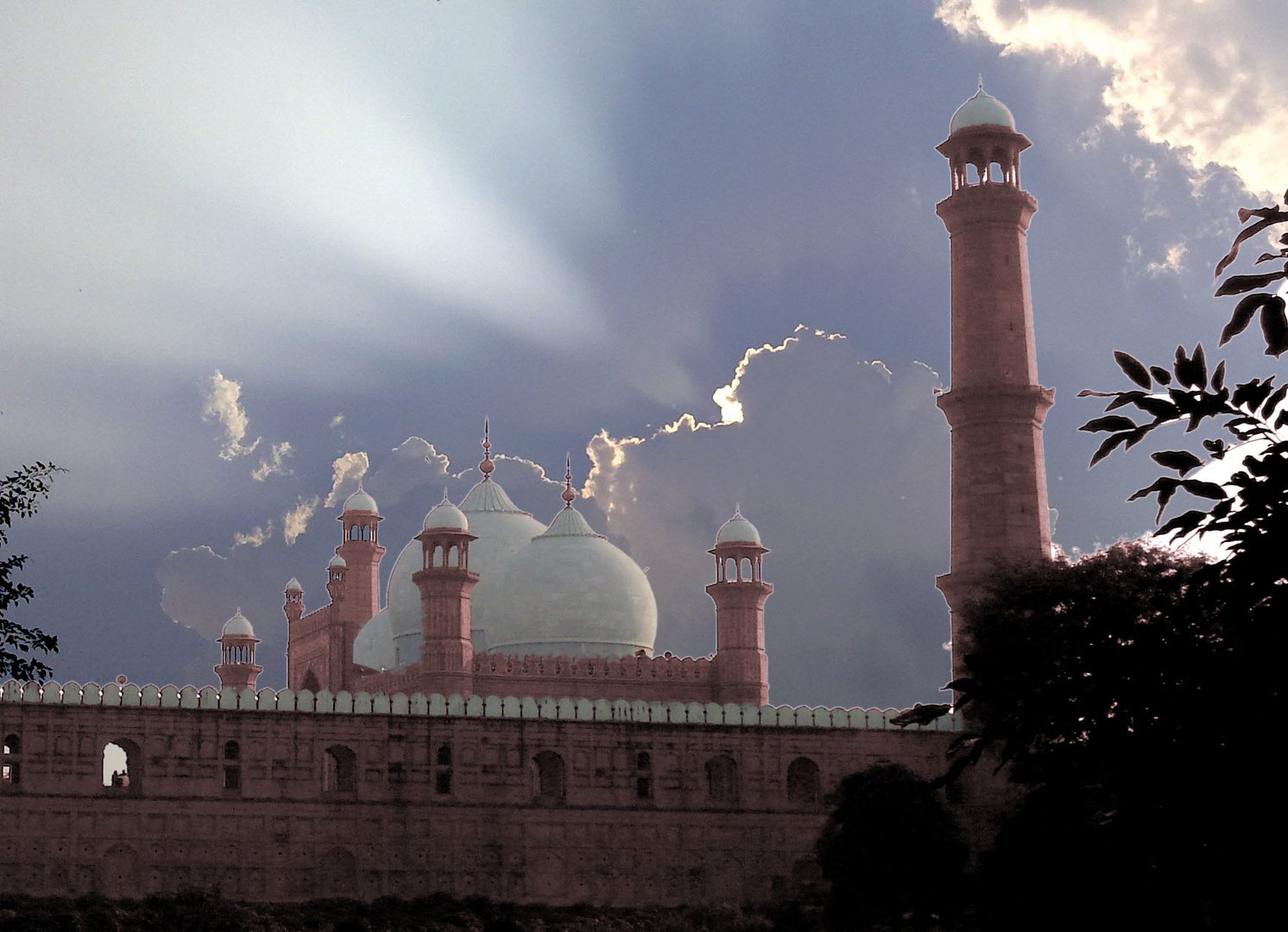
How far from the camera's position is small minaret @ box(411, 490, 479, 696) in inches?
1778

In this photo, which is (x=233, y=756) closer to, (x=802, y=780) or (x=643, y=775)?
(x=643, y=775)

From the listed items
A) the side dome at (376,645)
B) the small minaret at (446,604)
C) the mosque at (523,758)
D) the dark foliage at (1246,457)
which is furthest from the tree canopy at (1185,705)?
the side dome at (376,645)

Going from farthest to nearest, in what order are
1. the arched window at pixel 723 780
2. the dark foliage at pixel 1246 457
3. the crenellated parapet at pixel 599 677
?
the crenellated parapet at pixel 599 677 → the arched window at pixel 723 780 → the dark foliage at pixel 1246 457

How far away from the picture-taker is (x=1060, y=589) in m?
35.7

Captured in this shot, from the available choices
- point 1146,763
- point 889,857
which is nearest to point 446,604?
point 889,857

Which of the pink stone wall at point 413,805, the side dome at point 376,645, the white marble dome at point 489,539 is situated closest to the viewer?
the pink stone wall at point 413,805

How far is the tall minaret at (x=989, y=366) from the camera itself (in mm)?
42844

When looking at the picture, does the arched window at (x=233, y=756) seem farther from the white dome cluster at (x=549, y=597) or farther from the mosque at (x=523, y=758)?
the white dome cluster at (x=549, y=597)

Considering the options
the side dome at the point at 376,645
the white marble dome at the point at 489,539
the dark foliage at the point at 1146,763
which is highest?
the white marble dome at the point at 489,539

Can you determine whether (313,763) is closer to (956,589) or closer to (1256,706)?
(956,589)

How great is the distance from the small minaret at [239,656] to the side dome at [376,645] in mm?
3051

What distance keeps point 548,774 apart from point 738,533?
8637 mm

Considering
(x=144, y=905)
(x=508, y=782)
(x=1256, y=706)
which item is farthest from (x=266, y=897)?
(x=1256, y=706)

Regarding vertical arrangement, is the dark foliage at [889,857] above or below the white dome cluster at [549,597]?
below
